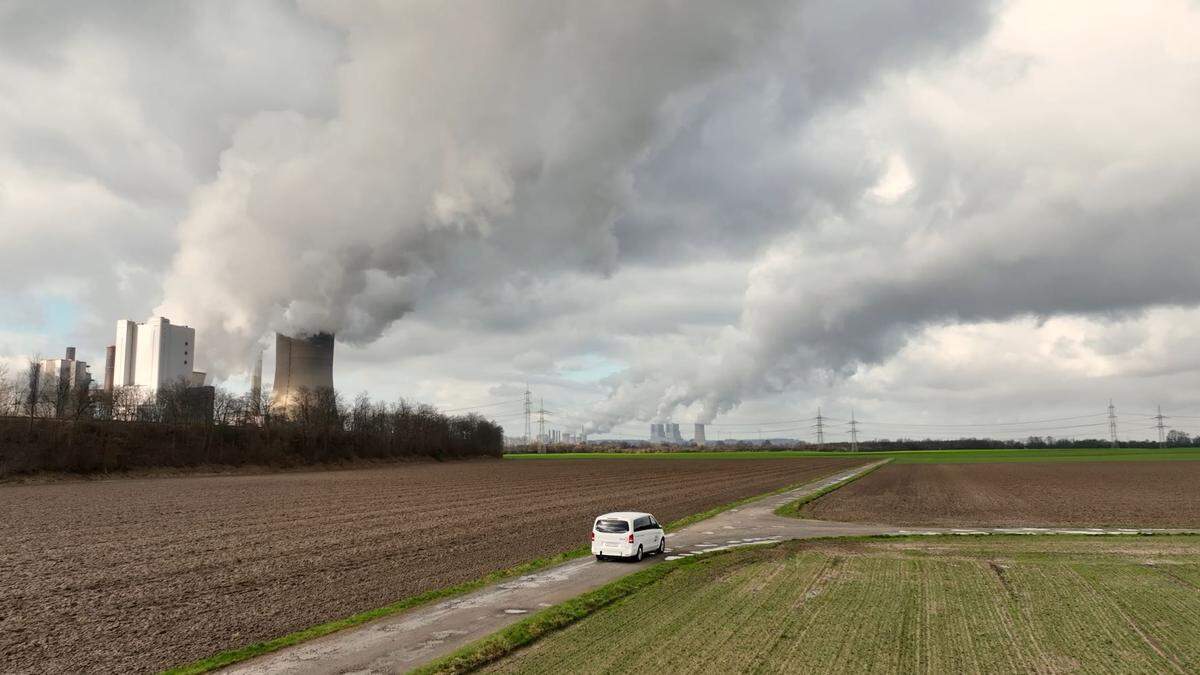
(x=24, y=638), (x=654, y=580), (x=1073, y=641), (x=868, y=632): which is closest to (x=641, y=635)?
(x=868, y=632)

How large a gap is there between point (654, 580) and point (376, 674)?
988 cm

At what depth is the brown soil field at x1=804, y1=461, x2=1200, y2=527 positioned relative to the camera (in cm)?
3872

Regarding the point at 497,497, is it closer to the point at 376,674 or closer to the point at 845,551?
the point at 845,551

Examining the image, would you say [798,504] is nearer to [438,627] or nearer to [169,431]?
[438,627]

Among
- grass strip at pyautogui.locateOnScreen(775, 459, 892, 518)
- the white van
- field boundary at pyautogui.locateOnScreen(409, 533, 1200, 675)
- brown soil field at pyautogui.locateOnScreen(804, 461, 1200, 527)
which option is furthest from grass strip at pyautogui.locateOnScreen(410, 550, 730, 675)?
brown soil field at pyautogui.locateOnScreen(804, 461, 1200, 527)

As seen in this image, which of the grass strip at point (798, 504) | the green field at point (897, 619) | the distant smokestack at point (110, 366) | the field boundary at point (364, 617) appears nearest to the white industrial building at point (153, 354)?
the distant smokestack at point (110, 366)

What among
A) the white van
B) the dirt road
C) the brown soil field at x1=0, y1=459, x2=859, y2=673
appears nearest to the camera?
the dirt road

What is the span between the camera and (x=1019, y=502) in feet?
166

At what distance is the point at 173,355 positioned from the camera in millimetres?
120938

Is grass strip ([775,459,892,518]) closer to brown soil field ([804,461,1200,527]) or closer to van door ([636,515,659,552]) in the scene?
brown soil field ([804,461,1200,527])

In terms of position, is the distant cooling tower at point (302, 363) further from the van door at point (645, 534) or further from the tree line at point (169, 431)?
the van door at point (645, 534)

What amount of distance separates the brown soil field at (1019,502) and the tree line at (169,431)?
76.2 meters

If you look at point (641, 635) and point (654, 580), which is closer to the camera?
point (641, 635)

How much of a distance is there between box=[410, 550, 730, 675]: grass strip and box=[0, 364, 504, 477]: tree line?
76.1 meters
